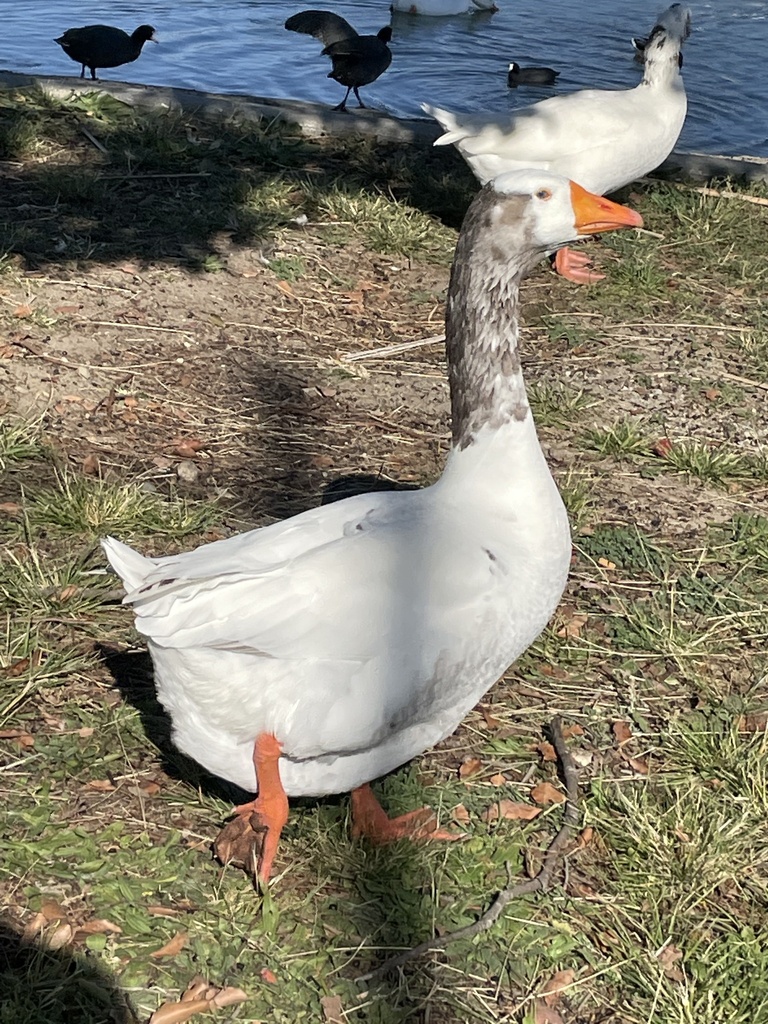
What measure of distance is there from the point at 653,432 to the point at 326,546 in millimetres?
2726

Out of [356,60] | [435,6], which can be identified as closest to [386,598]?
[356,60]

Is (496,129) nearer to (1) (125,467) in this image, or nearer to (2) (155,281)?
(2) (155,281)

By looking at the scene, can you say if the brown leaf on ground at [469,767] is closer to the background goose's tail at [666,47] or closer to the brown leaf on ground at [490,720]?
the brown leaf on ground at [490,720]

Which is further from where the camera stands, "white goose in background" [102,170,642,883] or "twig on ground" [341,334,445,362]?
"twig on ground" [341,334,445,362]

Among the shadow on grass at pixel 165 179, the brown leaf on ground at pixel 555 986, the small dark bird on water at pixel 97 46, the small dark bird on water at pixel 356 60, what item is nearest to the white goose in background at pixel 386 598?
the brown leaf on ground at pixel 555 986

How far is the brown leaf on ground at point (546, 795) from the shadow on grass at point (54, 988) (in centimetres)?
123

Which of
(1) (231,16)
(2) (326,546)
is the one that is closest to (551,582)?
(2) (326,546)

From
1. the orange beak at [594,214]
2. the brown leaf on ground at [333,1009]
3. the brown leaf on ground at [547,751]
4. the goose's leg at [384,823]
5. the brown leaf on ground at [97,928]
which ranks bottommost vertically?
the brown leaf on ground at [547,751]

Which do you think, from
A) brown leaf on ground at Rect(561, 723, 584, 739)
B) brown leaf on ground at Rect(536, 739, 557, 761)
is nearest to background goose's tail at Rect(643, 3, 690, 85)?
brown leaf on ground at Rect(561, 723, 584, 739)

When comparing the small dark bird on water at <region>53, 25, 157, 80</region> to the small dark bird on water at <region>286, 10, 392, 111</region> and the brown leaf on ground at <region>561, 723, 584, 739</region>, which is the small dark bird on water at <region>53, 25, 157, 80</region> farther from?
the brown leaf on ground at <region>561, 723, 584, 739</region>

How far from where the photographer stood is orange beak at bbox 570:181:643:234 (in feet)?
10.2

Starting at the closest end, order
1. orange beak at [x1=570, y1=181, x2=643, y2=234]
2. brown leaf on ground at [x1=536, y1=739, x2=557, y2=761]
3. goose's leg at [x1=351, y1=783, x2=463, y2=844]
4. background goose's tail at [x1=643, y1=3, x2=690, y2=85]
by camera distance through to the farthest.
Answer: goose's leg at [x1=351, y1=783, x2=463, y2=844] < orange beak at [x1=570, y1=181, x2=643, y2=234] < brown leaf on ground at [x1=536, y1=739, x2=557, y2=761] < background goose's tail at [x1=643, y1=3, x2=690, y2=85]

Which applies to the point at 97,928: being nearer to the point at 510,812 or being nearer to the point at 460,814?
the point at 460,814

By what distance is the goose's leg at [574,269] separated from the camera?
6684mm
